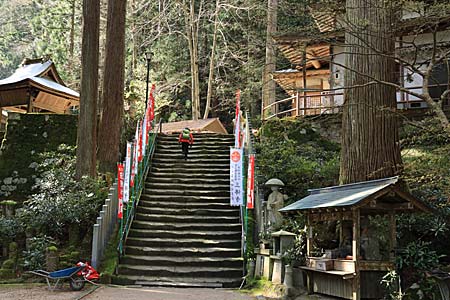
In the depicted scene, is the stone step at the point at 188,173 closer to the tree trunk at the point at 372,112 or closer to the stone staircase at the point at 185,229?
the stone staircase at the point at 185,229

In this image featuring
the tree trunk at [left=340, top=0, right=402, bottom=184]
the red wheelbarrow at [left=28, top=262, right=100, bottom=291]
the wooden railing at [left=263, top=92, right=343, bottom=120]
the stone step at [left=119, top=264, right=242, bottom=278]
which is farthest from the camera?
the wooden railing at [left=263, top=92, right=343, bottom=120]

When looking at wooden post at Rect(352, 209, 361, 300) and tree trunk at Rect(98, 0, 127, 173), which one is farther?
tree trunk at Rect(98, 0, 127, 173)

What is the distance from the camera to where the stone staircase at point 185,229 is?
1039 centimetres

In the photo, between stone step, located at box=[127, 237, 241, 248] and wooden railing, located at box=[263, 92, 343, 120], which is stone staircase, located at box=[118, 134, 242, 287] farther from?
wooden railing, located at box=[263, 92, 343, 120]

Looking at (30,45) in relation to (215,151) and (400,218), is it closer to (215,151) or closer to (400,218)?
(215,151)

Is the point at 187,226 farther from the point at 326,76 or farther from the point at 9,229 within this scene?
the point at 326,76

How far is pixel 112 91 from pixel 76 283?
7108 mm

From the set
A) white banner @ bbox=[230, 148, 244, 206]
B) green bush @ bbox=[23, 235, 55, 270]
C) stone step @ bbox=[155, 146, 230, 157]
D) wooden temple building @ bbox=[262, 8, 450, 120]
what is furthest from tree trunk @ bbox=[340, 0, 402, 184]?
A: stone step @ bbox=[155, 146, 230, 157]

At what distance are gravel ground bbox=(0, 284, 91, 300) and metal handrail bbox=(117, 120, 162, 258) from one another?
5.60 ft

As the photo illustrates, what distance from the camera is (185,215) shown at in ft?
41.8

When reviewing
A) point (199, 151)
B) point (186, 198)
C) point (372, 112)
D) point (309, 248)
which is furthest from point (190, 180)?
point (372, 112)

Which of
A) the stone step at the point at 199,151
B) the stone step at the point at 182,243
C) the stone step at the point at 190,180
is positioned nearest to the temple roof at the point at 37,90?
the stone step at the point at 199,151

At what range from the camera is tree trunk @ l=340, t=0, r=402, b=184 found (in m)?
8.82

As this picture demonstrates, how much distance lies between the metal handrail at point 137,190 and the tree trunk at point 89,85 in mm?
1361
